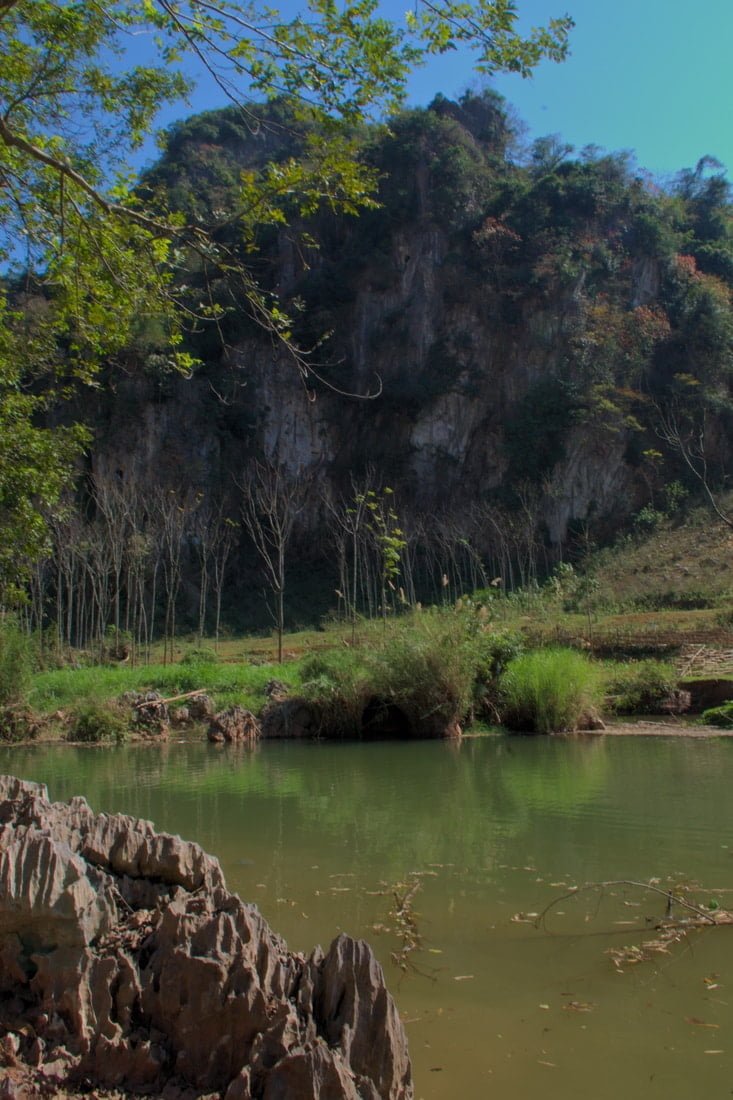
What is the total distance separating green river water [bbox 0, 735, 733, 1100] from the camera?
114 inches

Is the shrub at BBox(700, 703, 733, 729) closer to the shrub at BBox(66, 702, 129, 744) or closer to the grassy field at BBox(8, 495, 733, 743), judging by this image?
the grassy field at BBox(8, 495, 733, 743)

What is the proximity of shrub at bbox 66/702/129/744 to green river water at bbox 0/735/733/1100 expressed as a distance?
3.41 metres

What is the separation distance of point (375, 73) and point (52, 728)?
1371 centimetres

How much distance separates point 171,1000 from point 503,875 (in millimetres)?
3137

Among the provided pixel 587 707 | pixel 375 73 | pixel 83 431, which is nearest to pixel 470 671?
pixel 587 707

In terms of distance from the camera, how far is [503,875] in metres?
5.15

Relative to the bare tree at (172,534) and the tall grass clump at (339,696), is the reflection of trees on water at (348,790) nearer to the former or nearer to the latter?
the tall grass clump at (339,696)

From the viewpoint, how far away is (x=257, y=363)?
4803cm

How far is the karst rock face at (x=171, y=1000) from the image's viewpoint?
2246 millimetres

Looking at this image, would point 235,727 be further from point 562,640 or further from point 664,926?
point 664,926

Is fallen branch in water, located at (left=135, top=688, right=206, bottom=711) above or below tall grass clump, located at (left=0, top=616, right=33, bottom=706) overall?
below

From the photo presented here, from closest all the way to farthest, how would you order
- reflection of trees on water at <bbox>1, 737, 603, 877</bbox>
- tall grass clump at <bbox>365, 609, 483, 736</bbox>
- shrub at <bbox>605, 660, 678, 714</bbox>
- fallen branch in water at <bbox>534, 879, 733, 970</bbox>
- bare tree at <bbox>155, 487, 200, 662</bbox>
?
1. fallen branch in water at <bbox>534, 879, 733, 970</bbox>
2. reflection of trees on water at <bbox>1, 737, 603, 877</bbox>
3. tall grass clump at <bbox>365, 609, 483, 736</bbox>
4. shrub at <bbox>605, 660, 678, 714</bbox>
5. bare tree at <bbox>155, 487, 200, 662</bbox>

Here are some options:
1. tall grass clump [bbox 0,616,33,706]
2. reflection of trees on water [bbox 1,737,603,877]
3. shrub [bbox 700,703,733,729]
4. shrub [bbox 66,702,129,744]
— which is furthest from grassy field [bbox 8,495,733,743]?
reflection of trees on water [bbox 1,737,603,877]

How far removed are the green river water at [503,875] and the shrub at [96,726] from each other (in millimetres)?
3407
